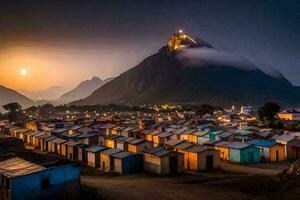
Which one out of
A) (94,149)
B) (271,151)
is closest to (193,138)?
(271,151)

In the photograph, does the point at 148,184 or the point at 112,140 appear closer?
the point at 148,184

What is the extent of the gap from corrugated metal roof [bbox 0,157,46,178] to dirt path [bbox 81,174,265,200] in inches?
192

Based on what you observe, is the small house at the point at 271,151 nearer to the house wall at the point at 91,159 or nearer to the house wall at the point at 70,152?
the house wall at the point at 91,159

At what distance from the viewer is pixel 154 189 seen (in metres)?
25.8

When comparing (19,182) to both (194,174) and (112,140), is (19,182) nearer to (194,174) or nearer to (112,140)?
(194,174)

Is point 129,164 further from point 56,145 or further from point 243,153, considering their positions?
point 56,145

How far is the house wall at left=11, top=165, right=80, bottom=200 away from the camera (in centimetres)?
2039

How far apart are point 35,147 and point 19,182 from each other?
33391 millimetres

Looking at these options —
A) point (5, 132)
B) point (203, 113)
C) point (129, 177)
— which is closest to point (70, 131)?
point (5, 132)

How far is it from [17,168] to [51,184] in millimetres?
2790

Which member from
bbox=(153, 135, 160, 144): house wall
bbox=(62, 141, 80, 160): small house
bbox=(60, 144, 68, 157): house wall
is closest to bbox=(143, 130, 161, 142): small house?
bbox=(153, 135, 160, 144): house wall

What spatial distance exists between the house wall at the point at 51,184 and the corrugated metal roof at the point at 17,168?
43 centimetres


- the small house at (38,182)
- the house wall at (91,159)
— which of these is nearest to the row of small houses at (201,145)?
the house wall at (91,159)

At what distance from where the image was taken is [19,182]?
2039cm
